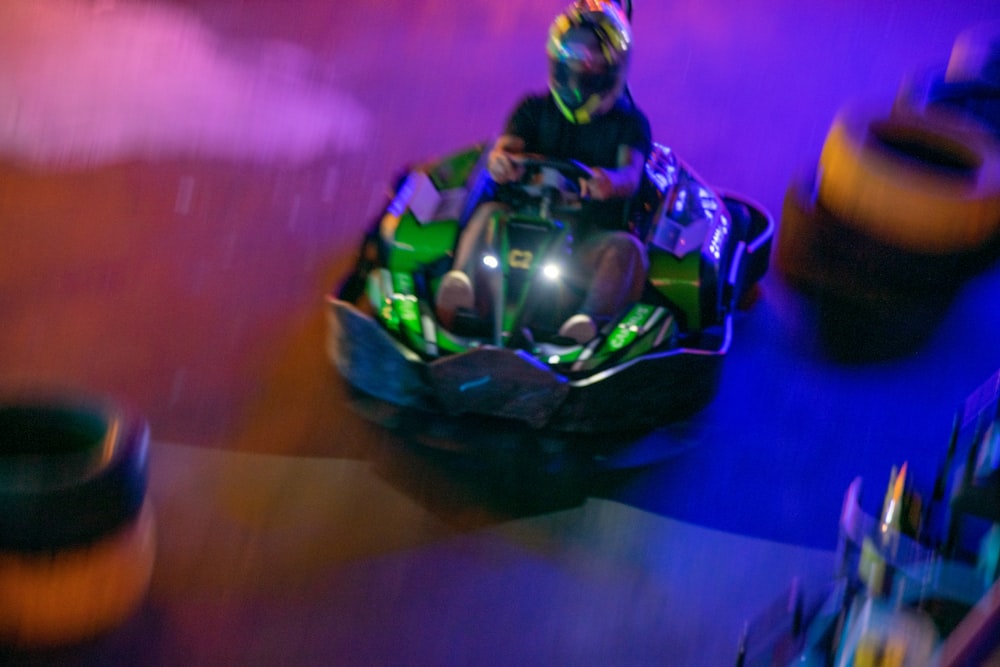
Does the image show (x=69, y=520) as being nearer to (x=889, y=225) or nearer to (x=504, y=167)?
(x=504, y=167)

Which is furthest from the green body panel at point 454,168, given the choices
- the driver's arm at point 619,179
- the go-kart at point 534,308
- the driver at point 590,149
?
the driver's arm at point 619,179

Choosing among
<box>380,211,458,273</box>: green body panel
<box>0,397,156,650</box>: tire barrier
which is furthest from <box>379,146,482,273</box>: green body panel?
<box>0,397,156,650</box>: tire barrier

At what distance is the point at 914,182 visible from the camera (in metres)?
2.60

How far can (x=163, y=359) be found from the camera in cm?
222

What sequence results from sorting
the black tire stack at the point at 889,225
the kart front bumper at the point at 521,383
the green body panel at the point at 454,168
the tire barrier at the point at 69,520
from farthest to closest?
the black tire stack at the point at 889,225 < the green body panel at the point at 454,168 < the kart front bumper at the point at 521,383 < the tire barrier at the point at 69,520

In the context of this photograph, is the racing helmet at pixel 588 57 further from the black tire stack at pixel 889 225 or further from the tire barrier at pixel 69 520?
the tire barrier at pixel 69 520

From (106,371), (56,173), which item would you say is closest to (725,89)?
(56,173)

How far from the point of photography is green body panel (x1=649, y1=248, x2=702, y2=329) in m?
2.14

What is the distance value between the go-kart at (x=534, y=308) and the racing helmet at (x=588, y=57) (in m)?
0.16

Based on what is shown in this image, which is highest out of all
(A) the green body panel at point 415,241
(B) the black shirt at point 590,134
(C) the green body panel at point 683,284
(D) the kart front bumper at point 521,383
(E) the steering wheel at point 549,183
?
(B) the black shirt at point 590,134

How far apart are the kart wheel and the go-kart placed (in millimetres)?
433

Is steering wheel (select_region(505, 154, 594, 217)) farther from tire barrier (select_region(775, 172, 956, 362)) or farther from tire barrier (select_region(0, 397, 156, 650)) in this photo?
tire barrier (select_region(0, 397, 156, 650))

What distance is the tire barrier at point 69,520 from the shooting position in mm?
1428

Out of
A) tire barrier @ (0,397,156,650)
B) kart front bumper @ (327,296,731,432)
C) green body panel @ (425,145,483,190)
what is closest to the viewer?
tire barrier @ (0,397,156,650)
